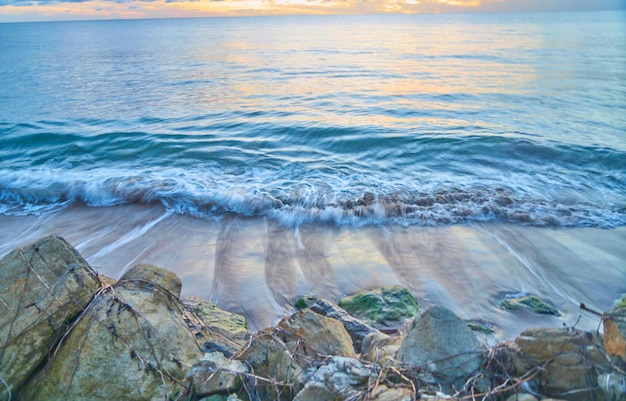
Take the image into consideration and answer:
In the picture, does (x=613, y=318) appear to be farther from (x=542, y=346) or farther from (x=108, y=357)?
(x=108, y=357)

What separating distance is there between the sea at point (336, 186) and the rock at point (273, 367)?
1.93 m

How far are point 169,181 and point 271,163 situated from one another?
8.51 feet

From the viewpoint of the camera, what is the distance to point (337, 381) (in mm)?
2711

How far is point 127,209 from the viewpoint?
27.1ft

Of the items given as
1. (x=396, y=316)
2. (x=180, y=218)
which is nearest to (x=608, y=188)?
(x=396, y=316)

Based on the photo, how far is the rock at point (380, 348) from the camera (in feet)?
10.1

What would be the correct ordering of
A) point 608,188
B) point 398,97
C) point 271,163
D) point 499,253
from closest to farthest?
point 499,253 → point 608,188 → point 271,163 → point 398,97

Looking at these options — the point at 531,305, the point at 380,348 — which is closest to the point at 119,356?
the point at 380,348

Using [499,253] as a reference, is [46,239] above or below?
above

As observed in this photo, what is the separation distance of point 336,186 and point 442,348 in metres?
6.42

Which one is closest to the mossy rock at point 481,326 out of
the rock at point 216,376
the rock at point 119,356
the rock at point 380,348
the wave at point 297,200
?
the rock at point 380,348

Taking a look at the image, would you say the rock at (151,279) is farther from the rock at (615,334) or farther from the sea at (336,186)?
the rock at (615,334)

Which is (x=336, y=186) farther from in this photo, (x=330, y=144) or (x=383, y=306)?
Result: (x=383, y=306)

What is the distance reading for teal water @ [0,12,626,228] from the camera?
27.0ft
